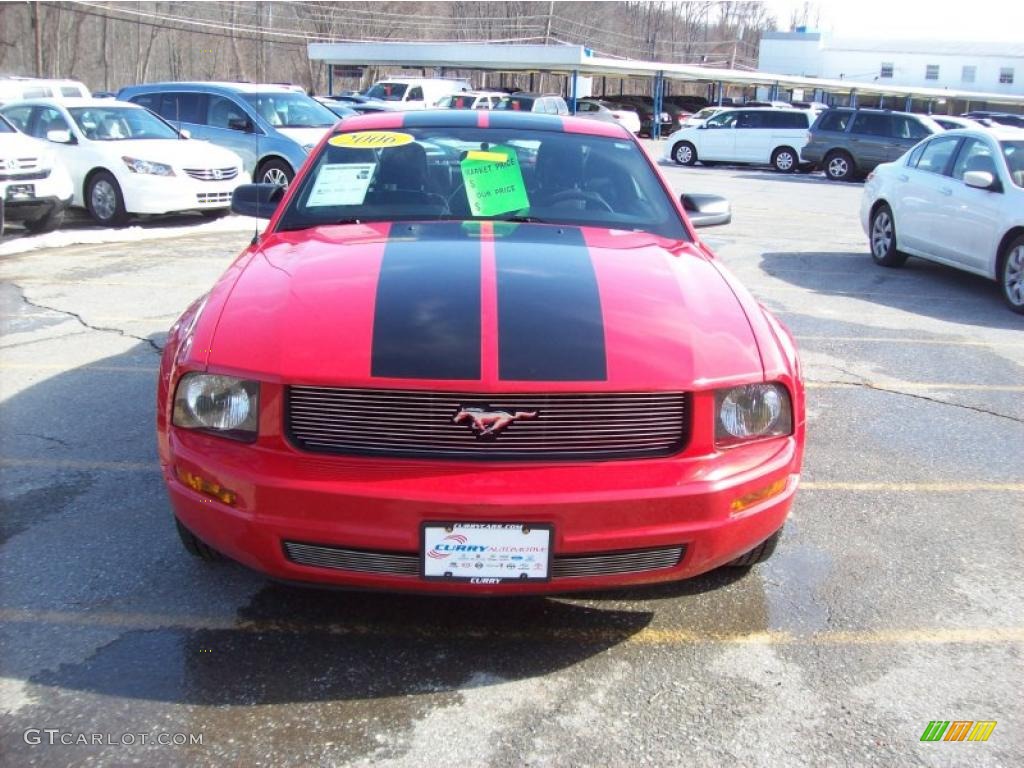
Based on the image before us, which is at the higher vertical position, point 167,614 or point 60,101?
point 60,101

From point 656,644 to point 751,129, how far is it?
24.3m

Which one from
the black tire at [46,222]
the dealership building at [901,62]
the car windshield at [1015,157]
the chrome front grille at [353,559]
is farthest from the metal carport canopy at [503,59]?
the dealership building at [901,62]

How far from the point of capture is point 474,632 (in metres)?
3.04

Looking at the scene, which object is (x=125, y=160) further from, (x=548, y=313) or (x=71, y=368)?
(x=548, y=313)

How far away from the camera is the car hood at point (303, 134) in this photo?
1395cm

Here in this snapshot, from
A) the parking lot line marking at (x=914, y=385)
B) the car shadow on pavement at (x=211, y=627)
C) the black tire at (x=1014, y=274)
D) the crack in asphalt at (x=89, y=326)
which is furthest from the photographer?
the black tire at (x=1014, y=274)

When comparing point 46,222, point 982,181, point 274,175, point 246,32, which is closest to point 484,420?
point 982,181

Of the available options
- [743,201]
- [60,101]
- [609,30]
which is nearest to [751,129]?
[743,201]

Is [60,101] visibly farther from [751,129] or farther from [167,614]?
[751,129]

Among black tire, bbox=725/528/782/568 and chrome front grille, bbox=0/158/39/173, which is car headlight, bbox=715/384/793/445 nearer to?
black tire, bbox=725/528/782/568

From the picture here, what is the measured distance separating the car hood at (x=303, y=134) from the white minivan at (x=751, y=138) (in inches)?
545

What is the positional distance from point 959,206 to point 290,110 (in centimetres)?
997

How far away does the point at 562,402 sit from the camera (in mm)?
2682

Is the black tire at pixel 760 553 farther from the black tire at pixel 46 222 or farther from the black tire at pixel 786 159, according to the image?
the black tire at pixel 786 159
